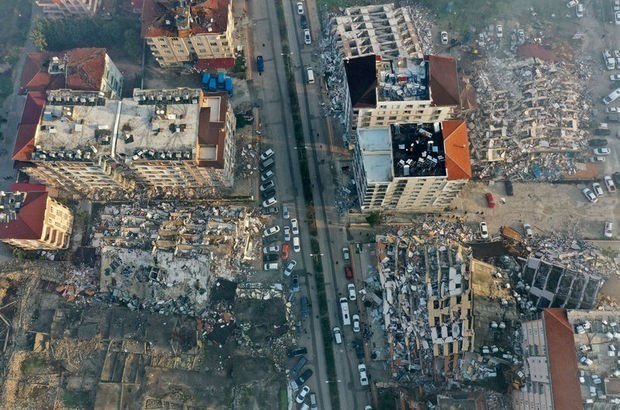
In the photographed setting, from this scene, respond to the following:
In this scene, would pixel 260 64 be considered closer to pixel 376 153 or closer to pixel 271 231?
pixel 271 231

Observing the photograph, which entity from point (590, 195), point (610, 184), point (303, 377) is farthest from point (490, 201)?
point (303, 377)

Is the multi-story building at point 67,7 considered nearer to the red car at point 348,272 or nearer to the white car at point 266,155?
the white car at point 266,155

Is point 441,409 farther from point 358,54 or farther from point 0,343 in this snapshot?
point 0,343

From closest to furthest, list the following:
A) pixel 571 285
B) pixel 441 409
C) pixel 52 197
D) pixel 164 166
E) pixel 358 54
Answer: pixel 441 409, pixel 571 285, pixel 164 166, pixel 52 197, pixel 358 54

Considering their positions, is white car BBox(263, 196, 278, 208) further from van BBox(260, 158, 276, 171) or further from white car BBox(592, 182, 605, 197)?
white car BBox(592, 182, 605, 197)

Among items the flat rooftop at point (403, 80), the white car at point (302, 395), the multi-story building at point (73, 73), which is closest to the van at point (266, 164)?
the flat rooftop at point (403, 80)

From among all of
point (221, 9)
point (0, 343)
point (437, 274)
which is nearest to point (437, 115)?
point (437, 274)
